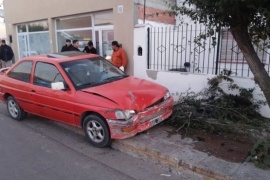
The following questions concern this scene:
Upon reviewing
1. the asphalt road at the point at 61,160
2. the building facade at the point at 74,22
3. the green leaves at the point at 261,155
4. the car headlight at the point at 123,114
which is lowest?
the asphalt road at the point at 61,160

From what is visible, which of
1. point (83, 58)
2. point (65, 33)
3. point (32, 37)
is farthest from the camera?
point (32, 37)

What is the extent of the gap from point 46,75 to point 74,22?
20.9ft

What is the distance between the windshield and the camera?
5.01m

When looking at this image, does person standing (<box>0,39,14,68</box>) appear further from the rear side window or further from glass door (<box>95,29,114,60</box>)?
the rear side window

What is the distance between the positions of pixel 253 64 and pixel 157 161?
2018 millimetres

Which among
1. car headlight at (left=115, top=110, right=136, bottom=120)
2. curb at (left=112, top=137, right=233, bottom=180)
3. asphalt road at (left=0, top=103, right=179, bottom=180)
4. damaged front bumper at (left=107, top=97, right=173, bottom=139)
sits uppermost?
car headlight at (left=115, top=110, right=136, bottom=120)

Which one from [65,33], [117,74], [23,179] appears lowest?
[23,179]

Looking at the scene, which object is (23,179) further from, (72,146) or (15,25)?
(15,25)

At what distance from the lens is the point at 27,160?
4227 millimetres

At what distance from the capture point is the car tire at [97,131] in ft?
14.6

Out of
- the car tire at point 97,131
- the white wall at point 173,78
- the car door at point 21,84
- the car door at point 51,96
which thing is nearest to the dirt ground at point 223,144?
the car tire at point 97,131

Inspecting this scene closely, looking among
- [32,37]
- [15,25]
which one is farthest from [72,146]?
[15,25]

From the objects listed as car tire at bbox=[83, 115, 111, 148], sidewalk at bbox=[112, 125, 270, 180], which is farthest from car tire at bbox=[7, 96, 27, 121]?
sidewalk at bbox=[112, 125, 270, 180]

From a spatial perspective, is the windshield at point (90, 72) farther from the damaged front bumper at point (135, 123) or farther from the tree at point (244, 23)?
the tree at point (244, 23)
